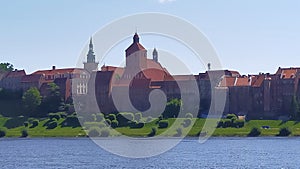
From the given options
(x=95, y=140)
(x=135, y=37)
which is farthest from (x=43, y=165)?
(x=135, y=37)

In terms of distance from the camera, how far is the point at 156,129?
89.4m

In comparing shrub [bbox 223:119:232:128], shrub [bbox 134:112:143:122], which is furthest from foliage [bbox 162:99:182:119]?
shrub [bbox 223:119:232:128]

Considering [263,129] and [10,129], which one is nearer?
[263,129]

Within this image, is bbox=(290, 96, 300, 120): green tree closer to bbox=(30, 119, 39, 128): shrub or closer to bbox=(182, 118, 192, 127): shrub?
bbox=(182, 118, 192, 127): shrub

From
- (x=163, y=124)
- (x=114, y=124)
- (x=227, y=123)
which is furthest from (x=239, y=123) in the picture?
(x=114, y=124)

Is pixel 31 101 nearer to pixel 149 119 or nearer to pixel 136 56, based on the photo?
pixel 136 56

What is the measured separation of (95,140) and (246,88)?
36.8 metres

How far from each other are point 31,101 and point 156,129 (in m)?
31.4

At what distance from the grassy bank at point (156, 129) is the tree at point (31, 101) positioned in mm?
8614

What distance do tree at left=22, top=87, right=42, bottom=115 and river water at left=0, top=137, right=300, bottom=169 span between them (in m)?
41.9

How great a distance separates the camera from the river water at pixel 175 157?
1938 inches

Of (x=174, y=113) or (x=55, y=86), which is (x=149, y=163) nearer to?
(x=174, y=113)

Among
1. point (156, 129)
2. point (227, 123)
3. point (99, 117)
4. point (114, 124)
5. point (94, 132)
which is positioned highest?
point (99, 117)

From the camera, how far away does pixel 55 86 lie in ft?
398
